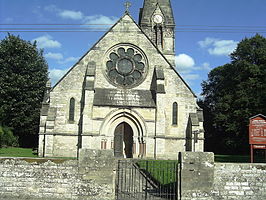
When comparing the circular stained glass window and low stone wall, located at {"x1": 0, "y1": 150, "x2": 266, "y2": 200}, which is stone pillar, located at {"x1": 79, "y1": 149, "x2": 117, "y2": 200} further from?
the circular stained glass window

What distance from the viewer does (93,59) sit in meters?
25.4

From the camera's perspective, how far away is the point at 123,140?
25.3m

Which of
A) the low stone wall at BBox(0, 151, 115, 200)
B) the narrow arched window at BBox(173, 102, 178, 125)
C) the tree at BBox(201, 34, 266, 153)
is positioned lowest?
the low stone wall at BBox(0, 151, 115, 200)

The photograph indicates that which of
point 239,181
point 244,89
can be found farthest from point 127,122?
point 244,89

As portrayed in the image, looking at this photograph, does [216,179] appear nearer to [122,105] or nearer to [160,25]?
[122,105]

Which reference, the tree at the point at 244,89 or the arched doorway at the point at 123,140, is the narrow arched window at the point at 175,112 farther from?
the tree at the point at 244,89

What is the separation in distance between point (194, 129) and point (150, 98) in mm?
4685

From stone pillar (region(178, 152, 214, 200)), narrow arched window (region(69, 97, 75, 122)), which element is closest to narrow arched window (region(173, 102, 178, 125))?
narrow arched window (region(69, 97, 75, 122))

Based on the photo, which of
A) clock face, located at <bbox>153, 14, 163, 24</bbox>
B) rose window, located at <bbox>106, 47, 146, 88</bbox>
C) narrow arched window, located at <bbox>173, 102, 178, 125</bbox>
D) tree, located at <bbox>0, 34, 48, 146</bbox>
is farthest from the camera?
clock face, located at <bbox>153, 14, 163, 24</bbox>

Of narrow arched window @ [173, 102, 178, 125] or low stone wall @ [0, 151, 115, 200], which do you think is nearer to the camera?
low stone wall @ [0, 151, 115, 200]

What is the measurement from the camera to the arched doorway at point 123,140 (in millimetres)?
25016

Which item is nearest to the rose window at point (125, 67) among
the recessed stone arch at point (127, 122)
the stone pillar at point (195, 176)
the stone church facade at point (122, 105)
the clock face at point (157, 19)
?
the stone church facade at point (122, 105)

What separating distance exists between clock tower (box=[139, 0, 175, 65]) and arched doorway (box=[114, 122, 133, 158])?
49.3 feet

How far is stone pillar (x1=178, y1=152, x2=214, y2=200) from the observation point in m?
10.4
